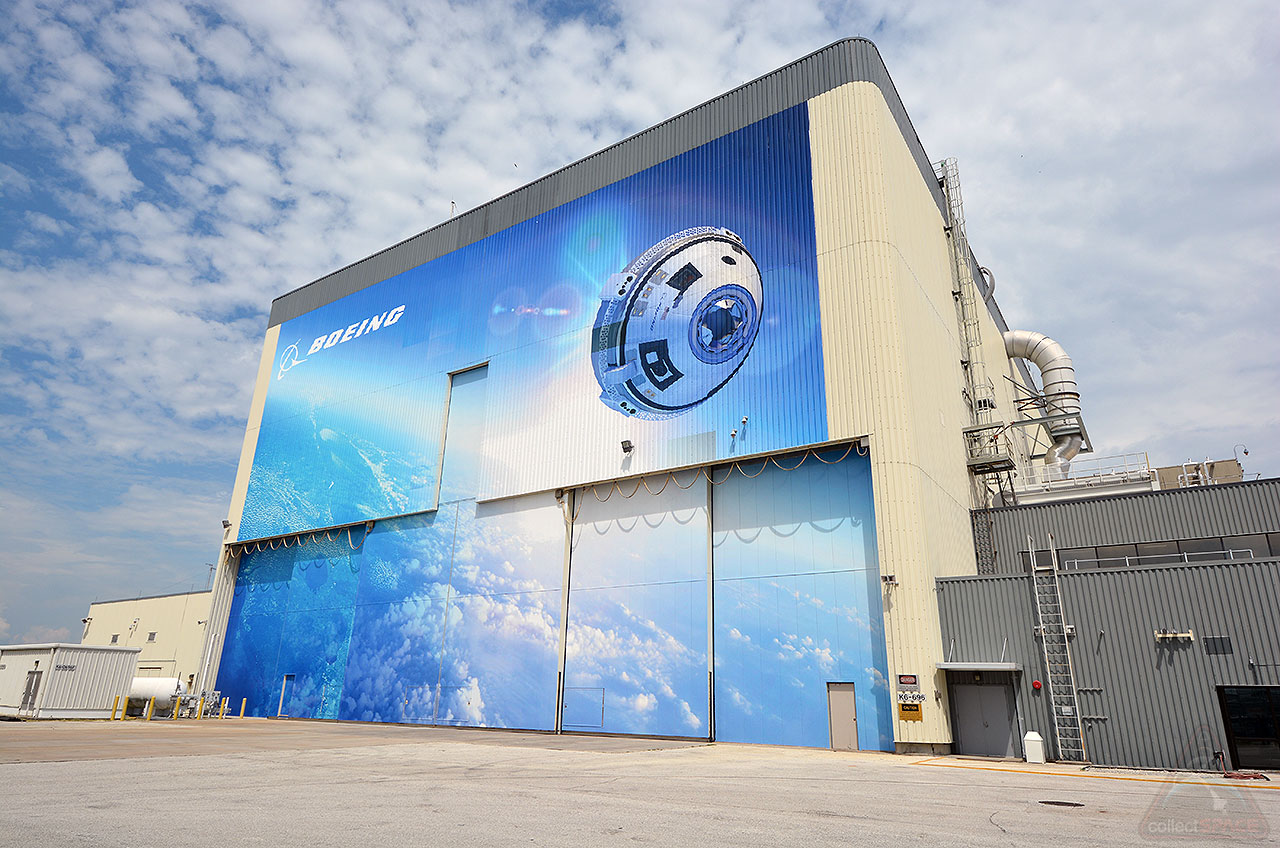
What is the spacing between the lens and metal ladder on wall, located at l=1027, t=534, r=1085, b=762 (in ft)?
72.1

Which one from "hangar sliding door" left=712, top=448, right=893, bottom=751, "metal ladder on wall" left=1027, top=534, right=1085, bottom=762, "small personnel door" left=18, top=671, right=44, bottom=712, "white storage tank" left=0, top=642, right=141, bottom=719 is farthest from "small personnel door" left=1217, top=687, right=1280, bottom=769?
"small personnel door" left=18, top=671, right=44, bottom=712

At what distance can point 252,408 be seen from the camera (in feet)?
163

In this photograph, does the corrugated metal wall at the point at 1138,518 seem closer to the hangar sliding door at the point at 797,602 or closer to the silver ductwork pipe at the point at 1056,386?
the hangar sliding door at the point at 797,602

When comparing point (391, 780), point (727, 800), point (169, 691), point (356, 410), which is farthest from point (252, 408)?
point (727, 800)

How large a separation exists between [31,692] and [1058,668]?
4222cm

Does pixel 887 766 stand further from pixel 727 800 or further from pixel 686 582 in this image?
pixel 686 582

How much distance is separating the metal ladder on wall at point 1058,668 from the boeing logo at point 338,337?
3460cm

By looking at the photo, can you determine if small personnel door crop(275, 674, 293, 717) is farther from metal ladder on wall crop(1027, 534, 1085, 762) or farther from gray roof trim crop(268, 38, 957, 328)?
metal ladder on wall crop(1027, 534, 1085, 762)

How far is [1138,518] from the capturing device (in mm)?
27047

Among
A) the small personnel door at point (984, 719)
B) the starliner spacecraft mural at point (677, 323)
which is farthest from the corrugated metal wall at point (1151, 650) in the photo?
the starliner spacecraft mural at point (677, 323)

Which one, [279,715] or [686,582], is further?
[279,715]

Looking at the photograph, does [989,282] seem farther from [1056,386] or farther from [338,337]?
[338,337]

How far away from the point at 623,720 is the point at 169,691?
24553 millimetres

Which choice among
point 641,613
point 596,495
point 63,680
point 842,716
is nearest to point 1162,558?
point 842,716
